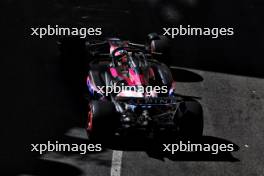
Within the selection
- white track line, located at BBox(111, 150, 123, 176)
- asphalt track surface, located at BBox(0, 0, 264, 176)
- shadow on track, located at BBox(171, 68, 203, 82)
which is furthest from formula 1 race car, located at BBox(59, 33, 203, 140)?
shadow on track, located at BBox(171, 68, 203, 82)

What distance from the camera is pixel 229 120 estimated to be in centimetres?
1596

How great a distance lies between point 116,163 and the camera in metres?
13.8

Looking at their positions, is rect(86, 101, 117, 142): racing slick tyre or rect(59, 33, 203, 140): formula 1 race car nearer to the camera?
rect(86, 101, 117, 142): racing slick tyre

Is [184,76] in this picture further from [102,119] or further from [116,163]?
[116,163]

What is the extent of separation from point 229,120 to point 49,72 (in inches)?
188

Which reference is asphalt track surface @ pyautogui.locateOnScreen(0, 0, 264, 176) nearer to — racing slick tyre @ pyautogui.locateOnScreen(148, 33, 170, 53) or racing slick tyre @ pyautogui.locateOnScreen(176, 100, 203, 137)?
racing slick tyre @ pyautogui.locateOnScreen(176, 100, 203, 137)

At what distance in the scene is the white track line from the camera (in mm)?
13516

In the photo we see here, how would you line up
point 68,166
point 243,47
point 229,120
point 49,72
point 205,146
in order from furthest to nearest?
point 243,47, point 49,72, point 229,120, point 205,146, point 68,166

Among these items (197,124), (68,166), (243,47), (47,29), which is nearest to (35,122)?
(68,166)

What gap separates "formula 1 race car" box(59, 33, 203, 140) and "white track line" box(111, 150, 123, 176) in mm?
385

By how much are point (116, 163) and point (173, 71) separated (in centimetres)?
529

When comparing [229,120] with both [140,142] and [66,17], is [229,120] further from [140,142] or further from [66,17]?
[66,17]

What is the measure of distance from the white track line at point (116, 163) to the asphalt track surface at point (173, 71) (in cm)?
2

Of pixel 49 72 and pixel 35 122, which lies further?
pixel 49 72
